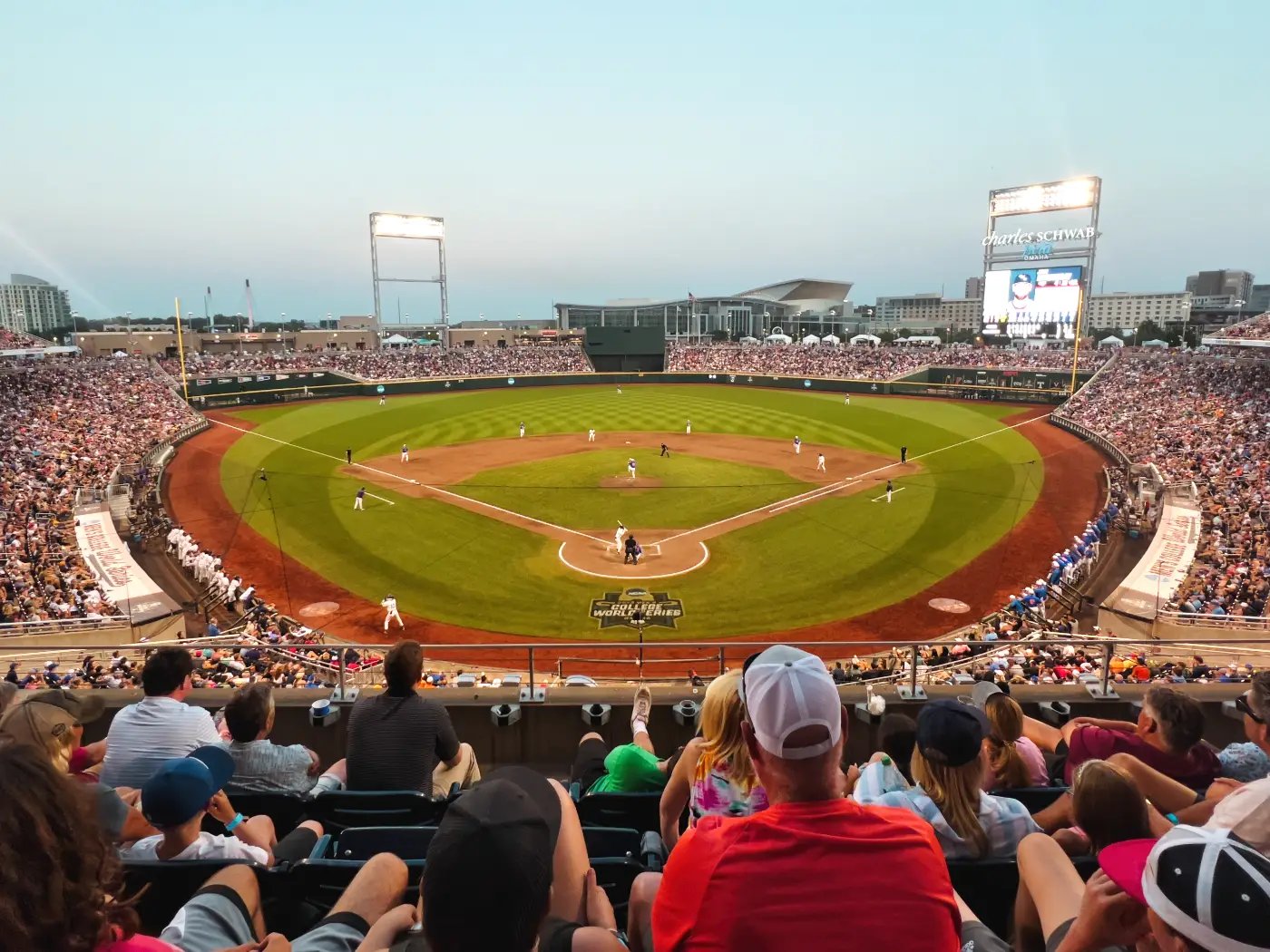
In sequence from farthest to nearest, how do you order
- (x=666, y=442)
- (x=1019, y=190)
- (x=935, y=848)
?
1. (x=1019, y=190)
2. (x=666, y=442)
3. (x=935, y=848)

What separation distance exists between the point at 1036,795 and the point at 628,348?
259 feet

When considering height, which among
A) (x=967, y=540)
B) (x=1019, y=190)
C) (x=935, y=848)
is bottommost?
(x=967, y=540)

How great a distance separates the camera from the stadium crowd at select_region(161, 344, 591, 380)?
228 ft

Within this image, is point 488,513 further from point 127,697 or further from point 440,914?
point 440,914

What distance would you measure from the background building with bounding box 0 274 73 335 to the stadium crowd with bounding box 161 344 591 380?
109135 mm

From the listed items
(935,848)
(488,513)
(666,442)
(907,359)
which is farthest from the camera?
(907,359)

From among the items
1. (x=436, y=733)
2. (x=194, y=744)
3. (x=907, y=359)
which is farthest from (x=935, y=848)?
(x=907, y=359)

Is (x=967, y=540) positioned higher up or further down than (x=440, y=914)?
further down

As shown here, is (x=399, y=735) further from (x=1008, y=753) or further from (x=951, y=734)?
(x=1008, y=753)

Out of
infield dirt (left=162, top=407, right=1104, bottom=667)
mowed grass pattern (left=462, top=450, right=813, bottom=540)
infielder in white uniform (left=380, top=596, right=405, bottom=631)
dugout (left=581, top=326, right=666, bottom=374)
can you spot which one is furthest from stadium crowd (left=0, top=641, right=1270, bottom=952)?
dugout (left=581, top=326, right=666, bottom=374)

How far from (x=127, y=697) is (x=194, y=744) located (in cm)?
309

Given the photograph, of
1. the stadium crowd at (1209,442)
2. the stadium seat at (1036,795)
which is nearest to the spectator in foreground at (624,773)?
the stadium seat at (1036,795)

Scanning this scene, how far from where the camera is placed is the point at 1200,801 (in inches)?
170

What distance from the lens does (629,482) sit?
34125mm
